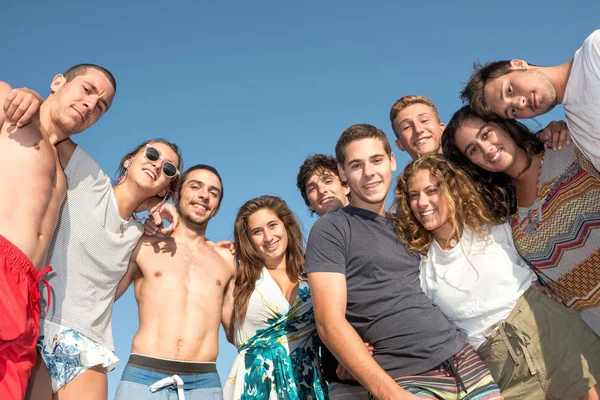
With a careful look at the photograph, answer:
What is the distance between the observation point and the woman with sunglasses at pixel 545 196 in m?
4.11

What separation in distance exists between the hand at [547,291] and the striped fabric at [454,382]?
0.94 metres

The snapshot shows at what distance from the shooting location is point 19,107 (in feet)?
12.6

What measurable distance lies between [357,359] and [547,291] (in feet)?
6.14

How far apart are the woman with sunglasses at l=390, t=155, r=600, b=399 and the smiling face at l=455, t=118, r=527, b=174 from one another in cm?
50

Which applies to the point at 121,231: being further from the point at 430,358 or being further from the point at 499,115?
the point at 499,115

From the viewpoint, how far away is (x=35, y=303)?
380 centimetres

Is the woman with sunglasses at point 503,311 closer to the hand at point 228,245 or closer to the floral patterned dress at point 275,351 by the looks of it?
the floral patterned dress at point 275,351

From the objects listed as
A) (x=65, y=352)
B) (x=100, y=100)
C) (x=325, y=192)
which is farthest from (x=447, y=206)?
(x=65, y=352)

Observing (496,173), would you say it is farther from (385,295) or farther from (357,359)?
(357,359)

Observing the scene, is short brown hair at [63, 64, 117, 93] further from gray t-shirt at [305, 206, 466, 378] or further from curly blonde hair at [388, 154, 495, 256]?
curly blonde hair at [388, 154, 495, 256]

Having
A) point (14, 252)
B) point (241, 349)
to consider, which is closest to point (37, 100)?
point (14, 252)

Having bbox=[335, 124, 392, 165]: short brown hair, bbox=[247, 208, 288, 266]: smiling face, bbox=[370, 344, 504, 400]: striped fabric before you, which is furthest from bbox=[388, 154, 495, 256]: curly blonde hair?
bbox=[247, 208, 288, 266]: smiling face

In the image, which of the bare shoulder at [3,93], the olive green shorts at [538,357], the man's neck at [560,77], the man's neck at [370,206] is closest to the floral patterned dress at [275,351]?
the man's neck at [370,206]

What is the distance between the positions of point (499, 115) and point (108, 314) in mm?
4031
